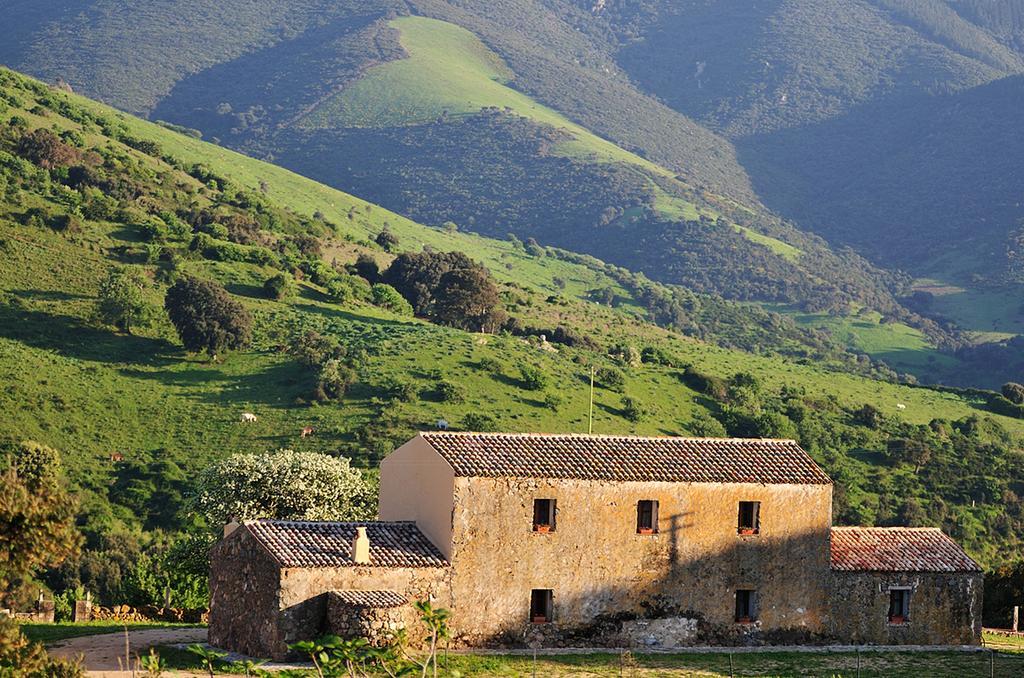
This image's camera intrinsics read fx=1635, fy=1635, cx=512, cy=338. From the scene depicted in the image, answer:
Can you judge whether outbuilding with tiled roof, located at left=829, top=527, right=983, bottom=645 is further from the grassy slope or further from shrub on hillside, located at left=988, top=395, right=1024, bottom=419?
shrub on hillside, located at left=988, top=395, right=1024, bottom=419

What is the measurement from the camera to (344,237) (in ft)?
528

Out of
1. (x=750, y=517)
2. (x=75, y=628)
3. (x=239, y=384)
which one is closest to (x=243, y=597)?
(x=75, y=628)

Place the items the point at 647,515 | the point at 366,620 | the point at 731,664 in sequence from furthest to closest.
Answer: the point at 647,515 < the point at 731,664 < the point at 366,620

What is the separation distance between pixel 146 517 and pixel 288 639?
4087 cm

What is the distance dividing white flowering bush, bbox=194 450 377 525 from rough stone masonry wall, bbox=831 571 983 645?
19150mm

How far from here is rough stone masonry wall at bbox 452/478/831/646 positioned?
42344mm

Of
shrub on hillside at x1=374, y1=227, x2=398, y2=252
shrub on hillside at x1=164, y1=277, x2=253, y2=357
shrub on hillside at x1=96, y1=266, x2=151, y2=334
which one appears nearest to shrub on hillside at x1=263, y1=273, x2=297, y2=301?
shrub on hillside at x1=164, y1=277, x2=253, y2=357

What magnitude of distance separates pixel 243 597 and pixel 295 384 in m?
55.0

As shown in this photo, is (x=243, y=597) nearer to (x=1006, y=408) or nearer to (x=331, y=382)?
(x=331, y=382)

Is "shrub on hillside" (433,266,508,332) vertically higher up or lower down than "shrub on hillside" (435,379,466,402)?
higher up

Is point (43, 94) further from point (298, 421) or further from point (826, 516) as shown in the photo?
point (826, 516)

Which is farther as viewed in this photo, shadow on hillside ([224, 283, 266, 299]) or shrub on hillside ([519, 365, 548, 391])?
shadow on hillside ([224, 283, 266, 299])

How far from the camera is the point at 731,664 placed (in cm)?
4088

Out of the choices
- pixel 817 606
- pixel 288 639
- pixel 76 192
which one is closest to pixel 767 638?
pixel 817 606
